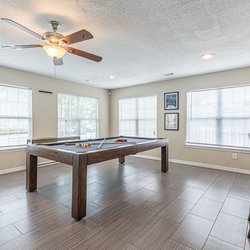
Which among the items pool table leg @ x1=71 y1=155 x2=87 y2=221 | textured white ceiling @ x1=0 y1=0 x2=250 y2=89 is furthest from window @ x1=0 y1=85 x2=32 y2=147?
pool table leg @ x1=71 y1=155 x2=87 y2=221

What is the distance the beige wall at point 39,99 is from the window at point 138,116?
159 cm

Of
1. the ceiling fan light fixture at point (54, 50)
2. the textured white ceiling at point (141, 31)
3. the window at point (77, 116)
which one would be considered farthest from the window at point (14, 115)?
the ceiling fan light fixture at point (54, 50)

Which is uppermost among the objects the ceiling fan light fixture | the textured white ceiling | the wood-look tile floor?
the textured white ceiling

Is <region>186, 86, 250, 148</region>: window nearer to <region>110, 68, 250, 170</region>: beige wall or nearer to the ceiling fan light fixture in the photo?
<region>110, 68, 250, 170</region>: beige wall

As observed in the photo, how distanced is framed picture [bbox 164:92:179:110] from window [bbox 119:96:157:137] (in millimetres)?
418

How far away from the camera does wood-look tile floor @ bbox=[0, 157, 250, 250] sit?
169cm

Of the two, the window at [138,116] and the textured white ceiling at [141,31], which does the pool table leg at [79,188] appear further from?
the window at [138,116]

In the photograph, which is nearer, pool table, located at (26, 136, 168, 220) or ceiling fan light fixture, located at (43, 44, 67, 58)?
ceiling fan light fixture, located at (43, 44, 67, 58)

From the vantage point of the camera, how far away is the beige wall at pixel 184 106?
3.92 m

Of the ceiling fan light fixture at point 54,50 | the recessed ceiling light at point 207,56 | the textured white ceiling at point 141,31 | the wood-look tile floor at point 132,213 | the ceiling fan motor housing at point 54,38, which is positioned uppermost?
the recessed ceiling light at point 207,56

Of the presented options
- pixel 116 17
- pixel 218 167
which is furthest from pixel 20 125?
pixel 218 167

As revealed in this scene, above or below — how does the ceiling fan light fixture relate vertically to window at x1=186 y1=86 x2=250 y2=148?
above

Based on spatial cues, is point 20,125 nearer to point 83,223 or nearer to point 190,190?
point 83,223

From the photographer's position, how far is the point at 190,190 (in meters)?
2.93
